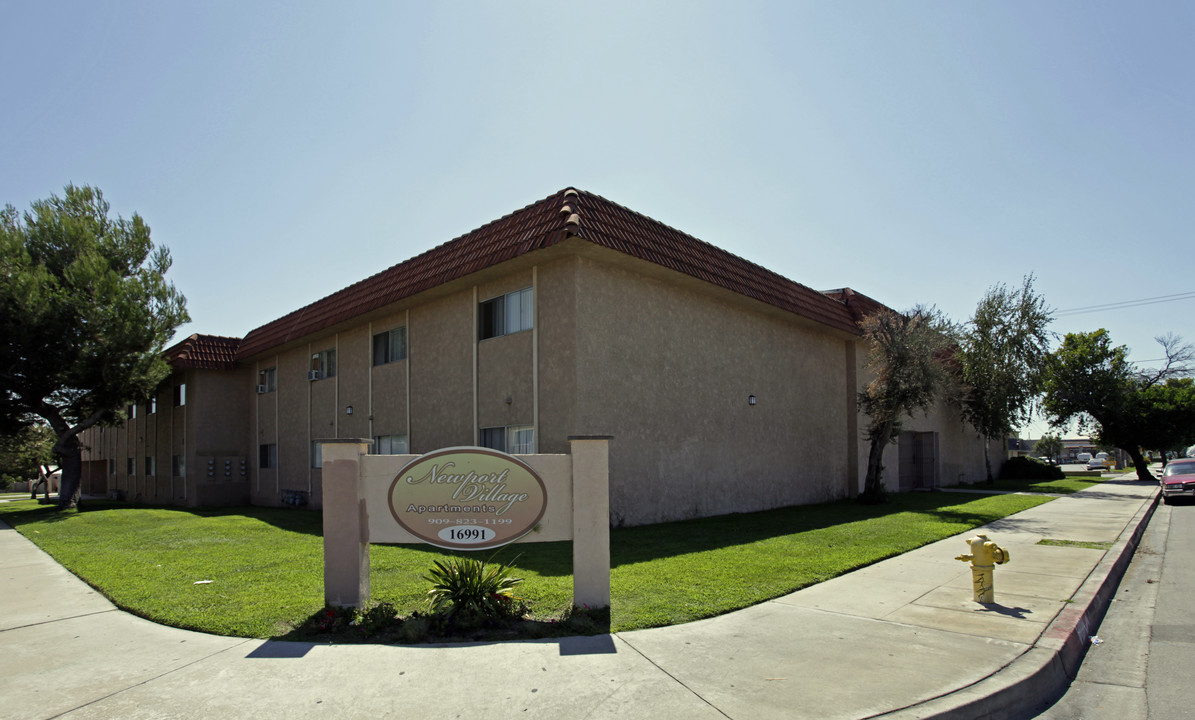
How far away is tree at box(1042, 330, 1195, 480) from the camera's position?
37.7 m

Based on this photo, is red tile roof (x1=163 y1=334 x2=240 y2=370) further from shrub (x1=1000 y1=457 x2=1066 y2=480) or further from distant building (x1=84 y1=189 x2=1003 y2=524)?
shrub (x1=1000 y1=457 x2=1066 y2=480)

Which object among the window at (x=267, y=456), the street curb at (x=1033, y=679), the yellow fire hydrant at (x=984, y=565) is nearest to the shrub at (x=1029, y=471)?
the street curb at (x=1033, y=679)

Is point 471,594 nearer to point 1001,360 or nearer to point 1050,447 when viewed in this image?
point 1001,360

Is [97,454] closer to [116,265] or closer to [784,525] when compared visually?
[116,265]

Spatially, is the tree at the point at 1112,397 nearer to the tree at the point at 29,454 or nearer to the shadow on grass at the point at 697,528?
the shadow on grass at the point at 697,528

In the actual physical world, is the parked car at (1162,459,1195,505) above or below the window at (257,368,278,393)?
below

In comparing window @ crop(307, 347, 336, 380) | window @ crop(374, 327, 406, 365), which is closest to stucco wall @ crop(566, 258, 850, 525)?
window @ crop(374, 327, 406, 365)

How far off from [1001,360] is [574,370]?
24.9 metres

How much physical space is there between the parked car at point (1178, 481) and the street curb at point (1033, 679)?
19949mm

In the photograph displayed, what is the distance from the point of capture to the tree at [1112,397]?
3772 cm

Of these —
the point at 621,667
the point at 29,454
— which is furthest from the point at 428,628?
the point at 29,454

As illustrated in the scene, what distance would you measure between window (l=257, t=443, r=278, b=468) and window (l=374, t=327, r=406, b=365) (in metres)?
7.80

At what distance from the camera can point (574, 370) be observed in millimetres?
12906

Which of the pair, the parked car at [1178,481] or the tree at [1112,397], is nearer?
the parked car at [1178,481]
